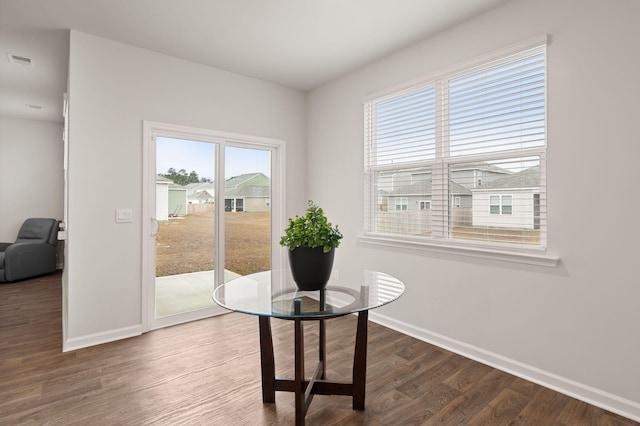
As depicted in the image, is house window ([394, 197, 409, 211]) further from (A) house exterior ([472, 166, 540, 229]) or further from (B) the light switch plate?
(B) the light switch plate

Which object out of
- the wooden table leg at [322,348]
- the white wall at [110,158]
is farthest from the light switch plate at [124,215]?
the wooden table leg at [322,348]

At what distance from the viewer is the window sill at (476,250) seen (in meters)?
2.28

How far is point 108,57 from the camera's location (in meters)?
2.98

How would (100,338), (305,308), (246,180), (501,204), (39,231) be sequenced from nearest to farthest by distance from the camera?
(305,308) → (501,204) → (100,338) → (246,180) → (39,231)

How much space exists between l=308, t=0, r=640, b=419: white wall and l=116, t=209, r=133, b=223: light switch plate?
2.87 metres

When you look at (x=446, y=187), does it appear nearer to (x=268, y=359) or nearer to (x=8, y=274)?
(x=268, y=359)

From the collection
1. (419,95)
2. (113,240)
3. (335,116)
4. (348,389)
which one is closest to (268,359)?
(348,389)

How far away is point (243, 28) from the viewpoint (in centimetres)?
281

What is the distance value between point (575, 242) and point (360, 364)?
5.21 feet

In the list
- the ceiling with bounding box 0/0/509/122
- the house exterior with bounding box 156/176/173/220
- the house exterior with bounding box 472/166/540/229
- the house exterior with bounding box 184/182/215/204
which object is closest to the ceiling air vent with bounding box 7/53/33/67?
the ceiling with bounding box 0/0/509/122

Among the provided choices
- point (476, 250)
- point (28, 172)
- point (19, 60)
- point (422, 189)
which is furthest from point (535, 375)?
point (28, 172)

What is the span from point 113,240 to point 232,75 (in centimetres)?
215

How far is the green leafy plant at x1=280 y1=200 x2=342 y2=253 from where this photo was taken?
1.92 metres

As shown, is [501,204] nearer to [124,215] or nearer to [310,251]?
[310,251]
